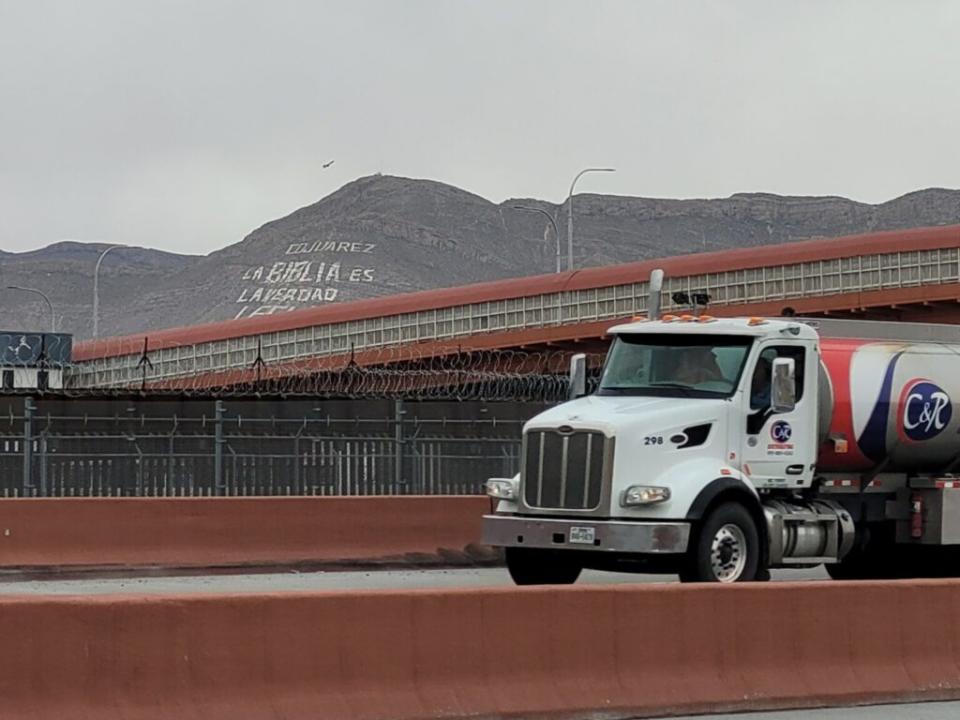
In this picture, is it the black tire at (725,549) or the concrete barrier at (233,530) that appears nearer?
the black tire at (725,549)

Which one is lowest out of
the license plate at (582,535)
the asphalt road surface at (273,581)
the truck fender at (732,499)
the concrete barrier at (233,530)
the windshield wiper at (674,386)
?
the asphalt road surface at (273,581)

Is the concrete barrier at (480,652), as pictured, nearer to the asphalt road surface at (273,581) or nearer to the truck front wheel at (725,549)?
the truck front wheel at (725,549)

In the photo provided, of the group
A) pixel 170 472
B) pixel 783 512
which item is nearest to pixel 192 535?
pixel 170 472

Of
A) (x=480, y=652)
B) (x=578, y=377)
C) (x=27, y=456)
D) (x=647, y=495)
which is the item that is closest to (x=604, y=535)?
(x=647, y=495)

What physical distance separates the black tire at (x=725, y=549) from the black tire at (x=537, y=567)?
3.99 feet

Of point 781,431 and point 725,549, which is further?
point 781,431

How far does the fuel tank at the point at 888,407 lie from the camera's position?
19.5 m

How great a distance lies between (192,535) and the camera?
22266 mm

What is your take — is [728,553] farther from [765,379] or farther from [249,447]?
[249,447]

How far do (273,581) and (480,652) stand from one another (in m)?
10.6

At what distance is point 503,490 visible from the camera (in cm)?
1839

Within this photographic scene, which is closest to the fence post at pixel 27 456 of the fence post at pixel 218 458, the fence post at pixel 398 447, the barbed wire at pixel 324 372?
the fence post at pixel 218 458

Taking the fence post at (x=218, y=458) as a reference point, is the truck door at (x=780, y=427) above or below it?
above

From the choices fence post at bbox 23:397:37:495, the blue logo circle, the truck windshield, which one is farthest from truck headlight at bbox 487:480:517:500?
fence post at bbox 23:397:37:495
